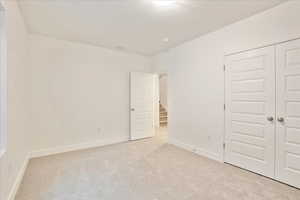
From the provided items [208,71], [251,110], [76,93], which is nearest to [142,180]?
[251,110]

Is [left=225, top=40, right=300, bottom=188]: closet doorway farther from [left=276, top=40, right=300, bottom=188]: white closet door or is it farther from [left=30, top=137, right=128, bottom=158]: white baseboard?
[left=30, top=137, right=128, bottom=158]: white baseboard

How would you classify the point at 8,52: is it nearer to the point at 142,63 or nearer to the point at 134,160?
the point at 134,160

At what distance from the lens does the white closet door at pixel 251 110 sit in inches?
101

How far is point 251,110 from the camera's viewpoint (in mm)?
2789

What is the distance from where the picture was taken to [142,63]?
5.21 meters

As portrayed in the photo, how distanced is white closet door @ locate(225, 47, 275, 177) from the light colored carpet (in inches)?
10.3

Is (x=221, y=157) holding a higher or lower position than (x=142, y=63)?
lower

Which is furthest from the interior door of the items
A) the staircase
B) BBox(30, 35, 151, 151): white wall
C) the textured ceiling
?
the staircase

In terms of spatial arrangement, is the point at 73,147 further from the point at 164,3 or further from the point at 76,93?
the point at 164,3

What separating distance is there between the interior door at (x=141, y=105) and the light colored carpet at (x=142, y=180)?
1450 mm

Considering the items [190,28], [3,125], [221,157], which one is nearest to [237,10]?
[190,28]

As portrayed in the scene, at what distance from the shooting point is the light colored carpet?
2121mm

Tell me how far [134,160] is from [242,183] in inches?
74.7

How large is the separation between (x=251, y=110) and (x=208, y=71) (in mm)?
1180
